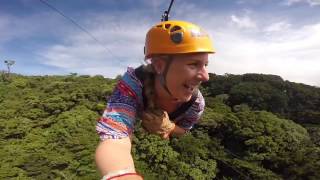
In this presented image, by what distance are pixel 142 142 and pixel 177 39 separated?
23923 millimetres

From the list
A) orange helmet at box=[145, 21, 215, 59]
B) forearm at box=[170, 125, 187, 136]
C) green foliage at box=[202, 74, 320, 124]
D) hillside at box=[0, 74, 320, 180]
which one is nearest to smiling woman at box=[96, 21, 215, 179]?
orange helmet at box=[145, 21, 215, 59]

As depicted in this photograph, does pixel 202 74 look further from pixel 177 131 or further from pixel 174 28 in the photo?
pixel 177 131

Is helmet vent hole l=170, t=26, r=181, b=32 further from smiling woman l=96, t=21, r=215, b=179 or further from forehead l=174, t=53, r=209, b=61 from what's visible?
forehead l=174, t=53, r=209, b=61

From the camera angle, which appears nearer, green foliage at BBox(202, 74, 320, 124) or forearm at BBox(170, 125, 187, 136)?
forearm at BBox(170, 125, 187, 136)

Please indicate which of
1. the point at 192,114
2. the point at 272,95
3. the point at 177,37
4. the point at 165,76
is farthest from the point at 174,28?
the point at 272,95

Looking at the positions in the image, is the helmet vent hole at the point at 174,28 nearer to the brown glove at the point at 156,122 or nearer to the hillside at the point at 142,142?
the brown glove at the point at 156,122

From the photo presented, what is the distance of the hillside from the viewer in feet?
80.6

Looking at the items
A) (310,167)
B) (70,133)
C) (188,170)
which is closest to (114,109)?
(188,170)

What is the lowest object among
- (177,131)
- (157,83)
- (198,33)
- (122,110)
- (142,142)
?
(142,142)

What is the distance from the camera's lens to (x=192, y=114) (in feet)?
8.98

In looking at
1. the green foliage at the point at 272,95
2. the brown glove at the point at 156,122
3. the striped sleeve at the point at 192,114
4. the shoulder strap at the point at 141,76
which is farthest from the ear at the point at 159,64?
the green foliage at the point at 272,95

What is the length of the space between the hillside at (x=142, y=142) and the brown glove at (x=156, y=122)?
65.8 feet

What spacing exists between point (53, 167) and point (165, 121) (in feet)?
76.3

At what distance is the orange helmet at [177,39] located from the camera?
2.04m
